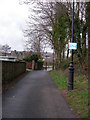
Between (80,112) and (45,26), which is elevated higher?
(45,26)

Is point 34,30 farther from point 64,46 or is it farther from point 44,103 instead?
point 44,103

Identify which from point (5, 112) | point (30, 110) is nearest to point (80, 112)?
point (30, 110)

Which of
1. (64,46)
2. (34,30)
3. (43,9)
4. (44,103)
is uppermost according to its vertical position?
(43,9)

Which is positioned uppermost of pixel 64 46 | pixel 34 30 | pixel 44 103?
pixel 34 30

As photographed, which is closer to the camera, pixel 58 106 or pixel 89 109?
pixel 89 109

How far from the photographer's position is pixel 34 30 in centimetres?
3162

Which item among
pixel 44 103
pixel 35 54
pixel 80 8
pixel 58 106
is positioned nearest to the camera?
pixel 58 106

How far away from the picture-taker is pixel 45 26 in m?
31.8

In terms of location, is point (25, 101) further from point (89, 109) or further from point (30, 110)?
point (89, 109)

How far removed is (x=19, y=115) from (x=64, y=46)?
25018mm

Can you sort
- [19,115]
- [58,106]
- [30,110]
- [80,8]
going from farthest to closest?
[80,8] → [58,106] → [30,110] → [19,115]

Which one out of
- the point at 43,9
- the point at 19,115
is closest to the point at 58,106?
the point at 19,115

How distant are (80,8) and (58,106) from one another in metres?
12.2

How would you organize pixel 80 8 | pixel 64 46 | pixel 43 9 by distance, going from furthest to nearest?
pixel 64 46
pixel 43 9
pixel 80 8
